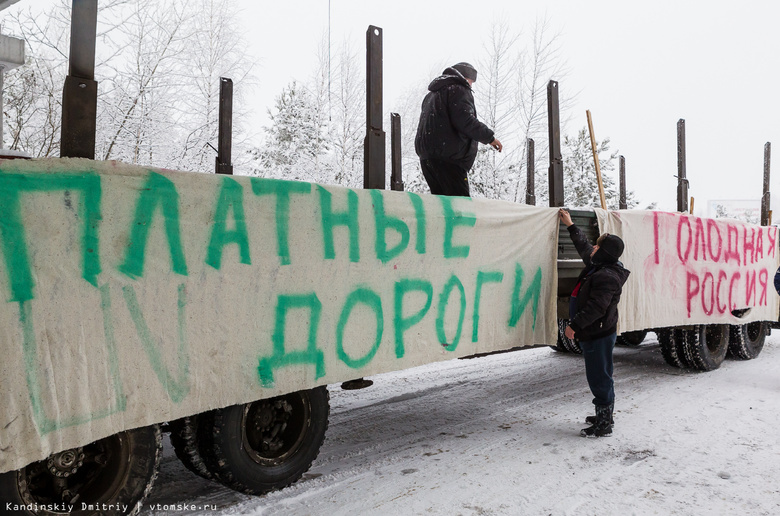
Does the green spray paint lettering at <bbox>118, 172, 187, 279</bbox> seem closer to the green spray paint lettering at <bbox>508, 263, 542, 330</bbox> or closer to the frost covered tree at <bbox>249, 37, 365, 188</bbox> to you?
the green spray paint lettering at <bbox>508, 263, 542, 330</bbox>

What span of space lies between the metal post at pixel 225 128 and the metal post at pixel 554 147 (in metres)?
3.03

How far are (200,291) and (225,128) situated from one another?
4.82ft

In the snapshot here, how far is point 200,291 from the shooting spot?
9.64 ft

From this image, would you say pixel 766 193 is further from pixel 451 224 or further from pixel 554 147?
pixel 451 224

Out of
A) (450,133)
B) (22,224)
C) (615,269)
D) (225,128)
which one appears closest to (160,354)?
(22,224)

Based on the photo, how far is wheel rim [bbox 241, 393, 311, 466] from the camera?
138 inches

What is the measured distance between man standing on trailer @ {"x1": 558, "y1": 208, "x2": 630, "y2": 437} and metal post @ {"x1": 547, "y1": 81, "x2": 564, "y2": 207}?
34.7 inches

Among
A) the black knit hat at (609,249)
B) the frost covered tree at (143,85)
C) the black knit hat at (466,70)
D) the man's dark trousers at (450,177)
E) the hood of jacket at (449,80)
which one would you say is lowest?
the black knit hat at (609,249)

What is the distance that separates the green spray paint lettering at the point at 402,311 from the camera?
3920 mm

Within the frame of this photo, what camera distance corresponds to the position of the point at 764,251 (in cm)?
800

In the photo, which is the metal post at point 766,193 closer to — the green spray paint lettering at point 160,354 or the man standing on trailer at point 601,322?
the man standing on trailer at point 601,322

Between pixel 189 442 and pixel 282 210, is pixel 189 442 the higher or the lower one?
the lower one

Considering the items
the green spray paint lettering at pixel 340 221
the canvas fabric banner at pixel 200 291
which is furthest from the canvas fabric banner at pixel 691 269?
the green spray paint lettering at pixel 340 221

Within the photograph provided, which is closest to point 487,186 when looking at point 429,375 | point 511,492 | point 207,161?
point 207,161
